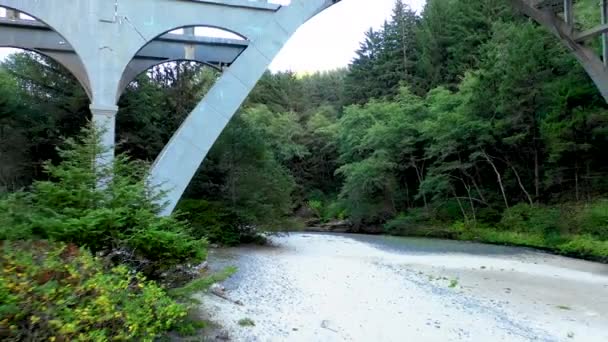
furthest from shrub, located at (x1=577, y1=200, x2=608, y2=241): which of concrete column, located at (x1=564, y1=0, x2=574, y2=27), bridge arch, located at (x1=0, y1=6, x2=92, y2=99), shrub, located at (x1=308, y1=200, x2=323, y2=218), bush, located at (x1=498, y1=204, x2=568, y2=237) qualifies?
shrub, located at (x1=308, y1=200, x2=323, y2=218)

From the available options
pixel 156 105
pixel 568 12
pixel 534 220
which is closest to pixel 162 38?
pixel 156 105

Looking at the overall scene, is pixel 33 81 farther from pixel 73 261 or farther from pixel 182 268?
pixel 73 261

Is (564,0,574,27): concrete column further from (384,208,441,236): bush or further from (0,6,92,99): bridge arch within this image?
(0,6,92,99): bridge arch

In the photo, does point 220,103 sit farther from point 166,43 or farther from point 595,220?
point 595,220

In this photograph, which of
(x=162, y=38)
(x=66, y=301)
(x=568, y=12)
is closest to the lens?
(x=66, y=301)

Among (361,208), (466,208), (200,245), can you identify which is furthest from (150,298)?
(361,208)

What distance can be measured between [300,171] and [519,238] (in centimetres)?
1687

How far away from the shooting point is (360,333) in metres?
4.25

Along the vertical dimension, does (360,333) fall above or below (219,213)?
below

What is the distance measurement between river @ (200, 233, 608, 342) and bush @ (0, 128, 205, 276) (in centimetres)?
88

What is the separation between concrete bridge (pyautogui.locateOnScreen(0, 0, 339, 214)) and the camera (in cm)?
617

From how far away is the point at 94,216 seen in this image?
11.7ft

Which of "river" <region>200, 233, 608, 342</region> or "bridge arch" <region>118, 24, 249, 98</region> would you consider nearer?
"river" <region>200, 233, 608, 342</region>

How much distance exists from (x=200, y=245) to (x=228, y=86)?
3428 millimetres
